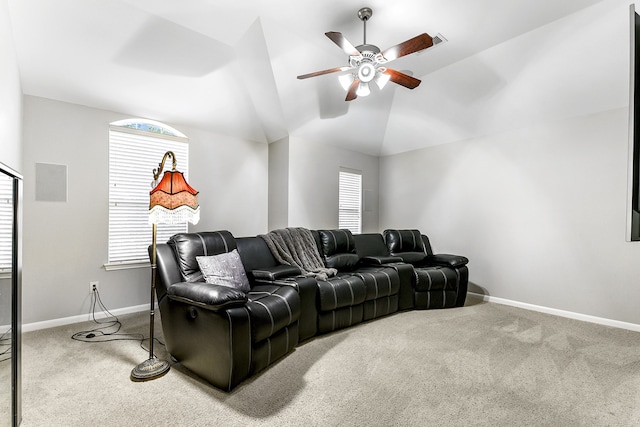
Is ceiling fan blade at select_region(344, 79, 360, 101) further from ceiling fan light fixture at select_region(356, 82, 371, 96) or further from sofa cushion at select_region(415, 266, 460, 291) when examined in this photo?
sofa cushion at select_region(415, 266, 460, 291)

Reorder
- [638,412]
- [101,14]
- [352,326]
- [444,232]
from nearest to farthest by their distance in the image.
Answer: [638,412], [101,14], [352,326], [444,232]

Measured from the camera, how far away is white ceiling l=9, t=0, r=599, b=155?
109 inches

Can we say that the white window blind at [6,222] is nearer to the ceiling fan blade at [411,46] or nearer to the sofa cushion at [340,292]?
the sofa cushion at [340,292]

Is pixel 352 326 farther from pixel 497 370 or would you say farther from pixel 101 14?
pixel 101 14

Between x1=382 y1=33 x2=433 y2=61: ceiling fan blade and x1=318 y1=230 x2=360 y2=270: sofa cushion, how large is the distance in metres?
2.16

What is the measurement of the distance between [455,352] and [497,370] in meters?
0.36

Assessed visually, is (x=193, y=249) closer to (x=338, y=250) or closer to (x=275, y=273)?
(x=275, y=273)

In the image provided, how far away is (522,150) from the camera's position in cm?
418

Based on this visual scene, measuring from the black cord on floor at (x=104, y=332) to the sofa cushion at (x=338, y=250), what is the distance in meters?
1.98

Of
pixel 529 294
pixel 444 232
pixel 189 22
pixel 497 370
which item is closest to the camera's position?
pixel 497 370

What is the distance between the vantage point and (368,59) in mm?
2783

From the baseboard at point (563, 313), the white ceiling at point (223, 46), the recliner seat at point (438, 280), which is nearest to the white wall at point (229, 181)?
the white ceiling at point (223, 46)

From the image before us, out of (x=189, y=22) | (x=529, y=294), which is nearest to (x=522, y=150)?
(x=529, y=294)

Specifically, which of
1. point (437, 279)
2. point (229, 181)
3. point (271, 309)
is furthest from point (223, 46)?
point (437, 279)
